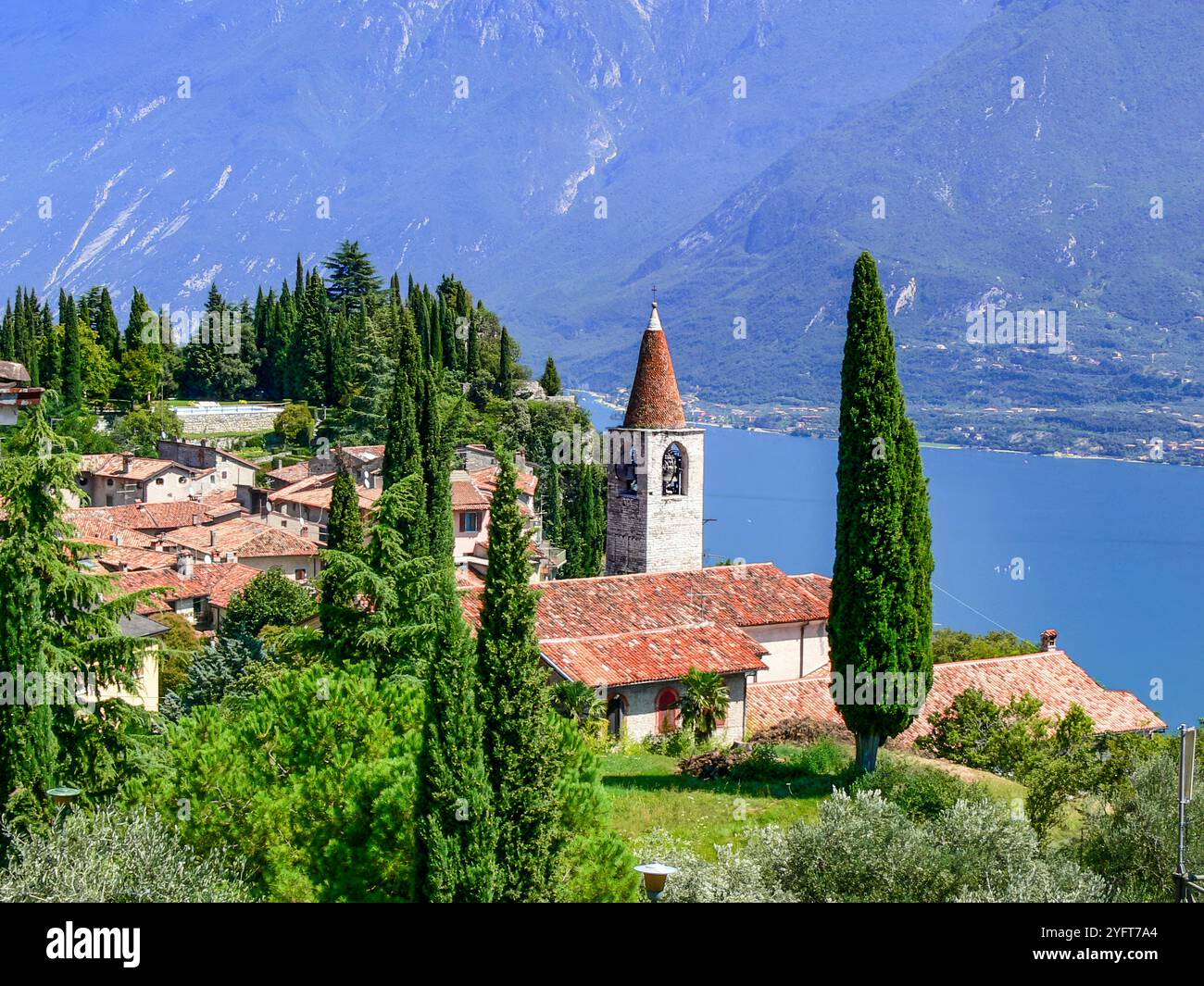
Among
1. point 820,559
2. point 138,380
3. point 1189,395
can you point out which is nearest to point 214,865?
point 138,380

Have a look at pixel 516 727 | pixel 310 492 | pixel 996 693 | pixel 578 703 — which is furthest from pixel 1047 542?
pixel 516 727

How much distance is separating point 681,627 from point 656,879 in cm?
1430

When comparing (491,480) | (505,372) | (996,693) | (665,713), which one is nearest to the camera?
(665,713)

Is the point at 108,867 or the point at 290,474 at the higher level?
the point at 290,474

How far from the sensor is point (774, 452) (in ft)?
583

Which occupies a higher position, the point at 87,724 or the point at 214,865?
the point at 87,724

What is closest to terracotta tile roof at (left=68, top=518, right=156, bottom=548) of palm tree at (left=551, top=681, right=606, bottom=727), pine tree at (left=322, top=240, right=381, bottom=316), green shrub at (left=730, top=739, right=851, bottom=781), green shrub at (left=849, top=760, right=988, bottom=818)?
pine tree at (left=322, top=240, right=381, bottom=316)

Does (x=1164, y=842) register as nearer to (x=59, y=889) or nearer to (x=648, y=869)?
(x=648, y=869)

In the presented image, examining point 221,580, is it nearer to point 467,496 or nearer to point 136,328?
point 467,496

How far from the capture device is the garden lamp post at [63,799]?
14078 mm

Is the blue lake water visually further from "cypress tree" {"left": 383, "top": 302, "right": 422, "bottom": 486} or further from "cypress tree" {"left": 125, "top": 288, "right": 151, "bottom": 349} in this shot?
"cypress tree" {"left": 125, "top": 288, "right": 151, "bottom": 349}

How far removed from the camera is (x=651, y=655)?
25812mm

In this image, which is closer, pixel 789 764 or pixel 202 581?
pixel 789 764
